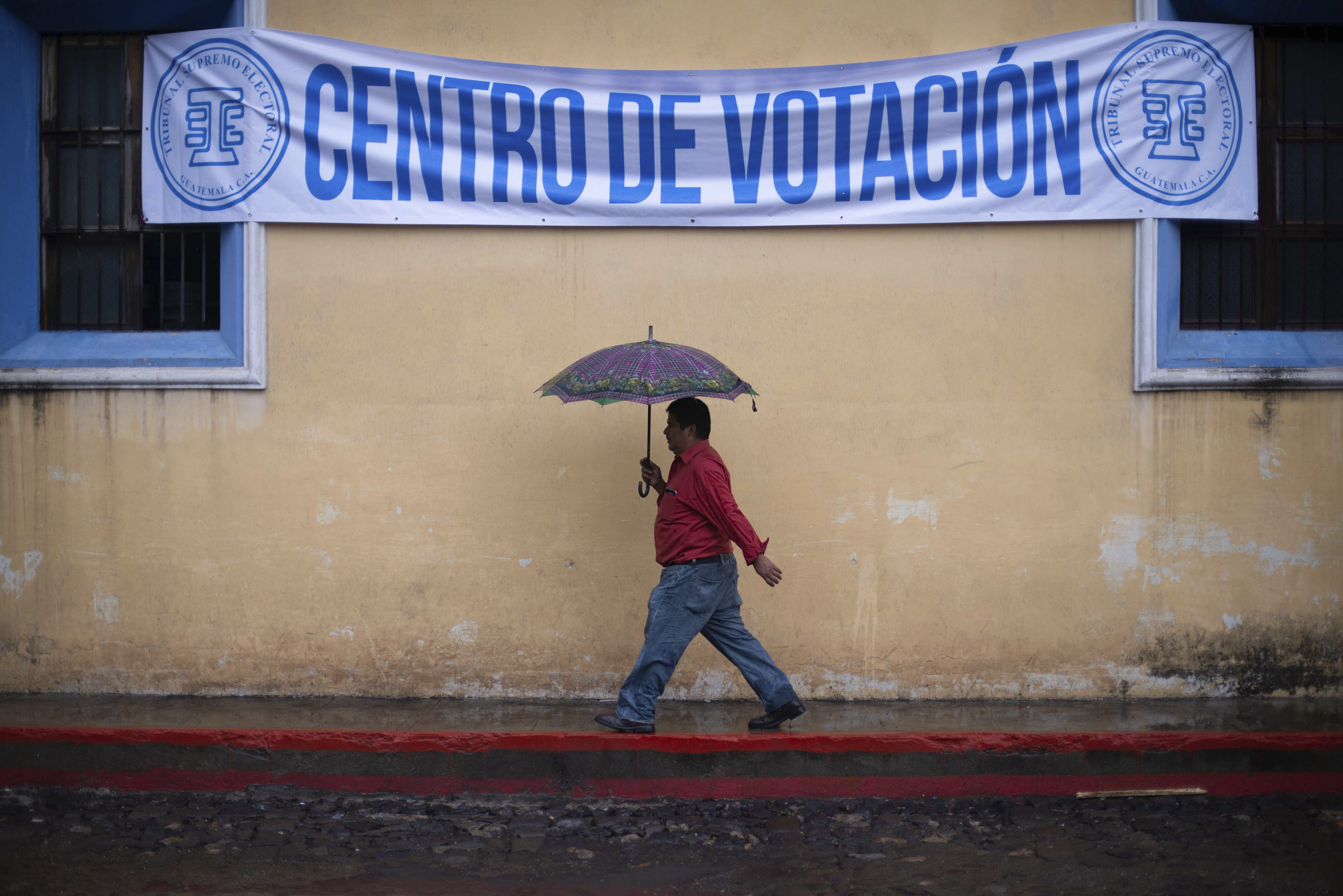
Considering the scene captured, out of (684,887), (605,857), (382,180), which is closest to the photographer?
(684,887)

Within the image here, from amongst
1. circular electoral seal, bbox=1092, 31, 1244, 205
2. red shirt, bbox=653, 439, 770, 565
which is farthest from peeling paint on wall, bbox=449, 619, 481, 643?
circular electoral seal, bbox=1092, 31, 1244, 205

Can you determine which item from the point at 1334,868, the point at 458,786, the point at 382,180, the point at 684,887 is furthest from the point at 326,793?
the point at 1334,868

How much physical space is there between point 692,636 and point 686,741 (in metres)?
0.51

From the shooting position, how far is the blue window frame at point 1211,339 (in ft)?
19.3

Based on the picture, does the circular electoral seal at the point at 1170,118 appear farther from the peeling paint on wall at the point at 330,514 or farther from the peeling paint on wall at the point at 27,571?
the peeling paint on wall at the point at 27,571

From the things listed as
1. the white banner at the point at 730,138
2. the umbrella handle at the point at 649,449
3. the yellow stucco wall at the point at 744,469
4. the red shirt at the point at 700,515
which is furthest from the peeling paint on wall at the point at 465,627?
the white banner at the point at 730,138

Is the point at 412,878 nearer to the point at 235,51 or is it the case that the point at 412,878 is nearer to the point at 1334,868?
the point at 1334,868

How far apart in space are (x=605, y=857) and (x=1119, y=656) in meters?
3.38

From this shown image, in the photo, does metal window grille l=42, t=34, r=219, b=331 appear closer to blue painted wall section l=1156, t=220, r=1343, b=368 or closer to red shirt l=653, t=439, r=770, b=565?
red shirt l=653, t=439, r=770, b=565

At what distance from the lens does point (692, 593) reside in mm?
4984

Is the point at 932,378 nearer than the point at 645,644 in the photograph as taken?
No

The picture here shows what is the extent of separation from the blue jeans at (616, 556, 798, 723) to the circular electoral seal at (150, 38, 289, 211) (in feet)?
11.3

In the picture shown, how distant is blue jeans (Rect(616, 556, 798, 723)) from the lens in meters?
4.99

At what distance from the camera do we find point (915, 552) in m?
5.89
